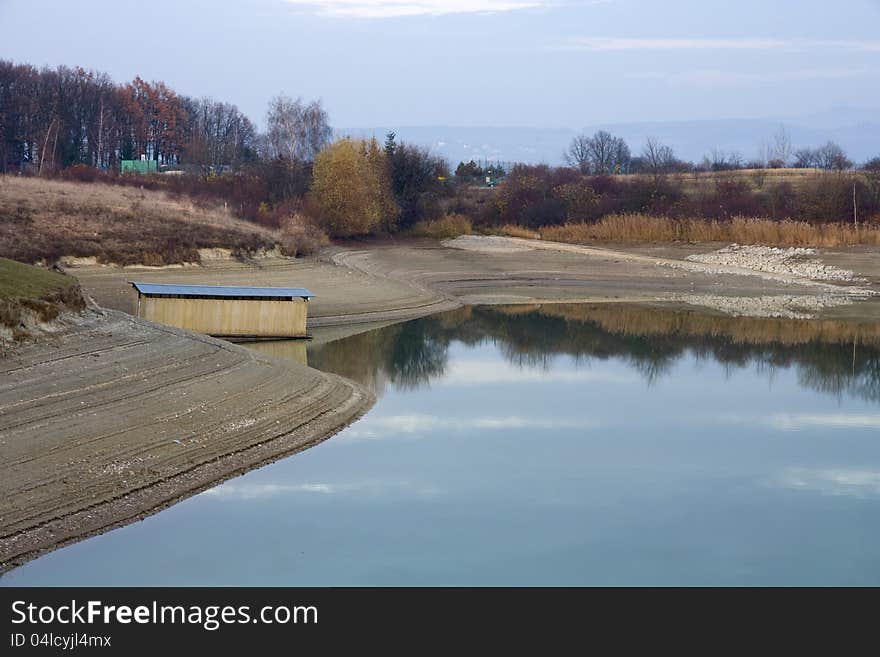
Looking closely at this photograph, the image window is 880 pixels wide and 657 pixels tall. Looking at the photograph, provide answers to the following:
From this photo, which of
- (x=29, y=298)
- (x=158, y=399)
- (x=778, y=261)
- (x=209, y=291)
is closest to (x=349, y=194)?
(x=778, y=261)

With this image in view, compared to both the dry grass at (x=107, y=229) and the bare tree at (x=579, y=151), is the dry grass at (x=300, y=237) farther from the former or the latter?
the bare tree at (x=579, y=151)

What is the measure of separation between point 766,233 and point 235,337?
105 feet

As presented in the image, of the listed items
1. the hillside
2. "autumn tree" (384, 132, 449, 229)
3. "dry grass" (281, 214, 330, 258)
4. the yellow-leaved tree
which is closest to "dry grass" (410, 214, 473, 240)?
"autumn tree" (384, 132, 449, 229)

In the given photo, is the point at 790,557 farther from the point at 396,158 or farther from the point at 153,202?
the point at 396,158

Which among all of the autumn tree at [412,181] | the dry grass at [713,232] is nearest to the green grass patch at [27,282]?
the dry grass at [713,232]

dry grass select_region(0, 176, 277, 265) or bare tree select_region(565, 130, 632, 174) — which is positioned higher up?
bare tree select_region(565, 130, 632, 174)

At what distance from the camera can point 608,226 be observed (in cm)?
5762

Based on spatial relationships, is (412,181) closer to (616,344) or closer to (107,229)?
(107,229)

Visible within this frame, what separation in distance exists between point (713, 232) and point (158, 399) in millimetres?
40391

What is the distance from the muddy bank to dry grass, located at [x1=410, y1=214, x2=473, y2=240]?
37771 mm

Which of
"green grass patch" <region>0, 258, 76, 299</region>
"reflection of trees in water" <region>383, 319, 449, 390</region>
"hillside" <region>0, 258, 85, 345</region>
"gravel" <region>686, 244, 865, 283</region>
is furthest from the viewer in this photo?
"gravel" <region>686, 244, 865, 283</region>

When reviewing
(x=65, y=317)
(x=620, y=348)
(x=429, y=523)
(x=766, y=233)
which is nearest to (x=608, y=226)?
(x=766, y=233)

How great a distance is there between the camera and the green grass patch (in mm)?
20531

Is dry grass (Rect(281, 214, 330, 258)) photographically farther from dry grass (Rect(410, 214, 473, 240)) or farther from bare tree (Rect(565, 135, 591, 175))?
bare tree (Rect(565, 135, 591, 175))
